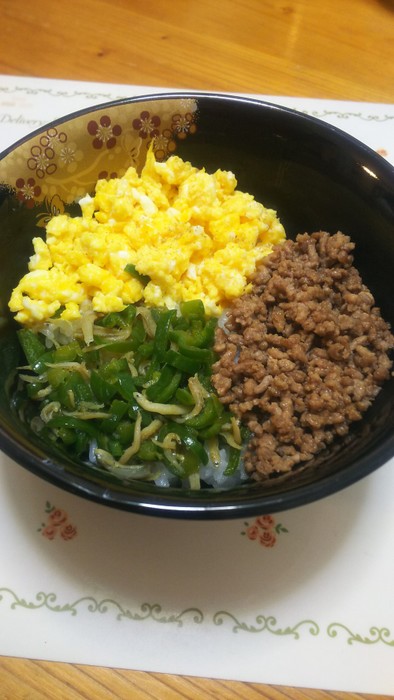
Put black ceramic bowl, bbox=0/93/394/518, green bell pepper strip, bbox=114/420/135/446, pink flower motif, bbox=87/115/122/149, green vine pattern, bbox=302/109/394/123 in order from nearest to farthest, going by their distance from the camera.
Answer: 1. green bell pepper strip, bbox=114/420/135/446
2. black ceramic bowl, bbox=0/93/394/518
3. pink flower motif, bbox=87/115/122/149
4. green vine pattern, bbox=302/109/394/123

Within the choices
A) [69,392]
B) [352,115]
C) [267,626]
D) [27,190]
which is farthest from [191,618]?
[352,115]

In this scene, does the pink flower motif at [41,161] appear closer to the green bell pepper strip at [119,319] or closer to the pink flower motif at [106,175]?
the pink flower motif at [106,175]

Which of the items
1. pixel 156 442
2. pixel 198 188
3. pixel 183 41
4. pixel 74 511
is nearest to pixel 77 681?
pixel 74 511

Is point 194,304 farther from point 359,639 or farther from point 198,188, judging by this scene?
point 359,639

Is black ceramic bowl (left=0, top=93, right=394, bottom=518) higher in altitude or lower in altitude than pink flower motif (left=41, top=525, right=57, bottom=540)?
higher

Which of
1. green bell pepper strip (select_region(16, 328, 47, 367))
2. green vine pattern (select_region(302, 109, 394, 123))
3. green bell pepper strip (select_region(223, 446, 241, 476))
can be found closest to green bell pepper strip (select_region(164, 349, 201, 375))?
green bell pepper strip (select_region(223, 446, 241, 476))

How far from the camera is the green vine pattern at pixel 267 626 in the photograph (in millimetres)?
1310

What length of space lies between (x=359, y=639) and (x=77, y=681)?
66cm

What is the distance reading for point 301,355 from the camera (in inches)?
55.4

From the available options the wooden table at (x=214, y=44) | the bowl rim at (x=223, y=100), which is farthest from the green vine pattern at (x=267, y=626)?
the wooden table at (x=214, y=44)

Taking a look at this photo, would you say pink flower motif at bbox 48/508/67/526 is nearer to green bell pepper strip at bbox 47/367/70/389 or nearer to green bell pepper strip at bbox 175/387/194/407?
green bell pepper strip at bbox 47/367/70/389

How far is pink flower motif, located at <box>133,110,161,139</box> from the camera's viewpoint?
1.68 m

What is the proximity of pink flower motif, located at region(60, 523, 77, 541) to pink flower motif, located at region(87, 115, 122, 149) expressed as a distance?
1.10 metres

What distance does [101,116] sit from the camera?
5.39 ft
